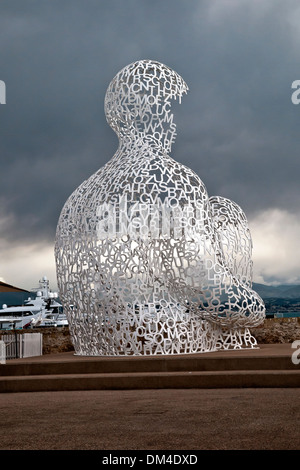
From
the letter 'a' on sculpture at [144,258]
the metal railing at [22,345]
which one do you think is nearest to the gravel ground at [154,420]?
the letter 'a' on sculpture at [144,258]

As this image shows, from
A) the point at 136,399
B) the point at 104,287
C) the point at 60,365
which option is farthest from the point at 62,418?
the point at 104,287

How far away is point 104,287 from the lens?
41.0ft

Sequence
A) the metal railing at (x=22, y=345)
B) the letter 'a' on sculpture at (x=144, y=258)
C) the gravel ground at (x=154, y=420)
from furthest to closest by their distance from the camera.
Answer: the metal railing at (x=22, y=345)
the letter 'a' on sculpture at (x=144, y=258)
the gravel ground at (x=154, y=420)

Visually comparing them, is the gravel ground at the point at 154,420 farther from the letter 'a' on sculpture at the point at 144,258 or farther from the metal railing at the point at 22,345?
the metal railing at the point at 22,345

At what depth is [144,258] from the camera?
Answer: 40.7 ft

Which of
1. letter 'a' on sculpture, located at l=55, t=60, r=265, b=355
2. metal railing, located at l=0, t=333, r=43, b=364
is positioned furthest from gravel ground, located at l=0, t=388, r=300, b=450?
metal railing, located at l=0, t=333, r=43, b=364

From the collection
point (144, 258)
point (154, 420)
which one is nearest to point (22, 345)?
point (144, 258)

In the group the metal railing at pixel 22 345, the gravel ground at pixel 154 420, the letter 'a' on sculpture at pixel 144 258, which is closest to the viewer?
the gravel ground at pixel 154 420

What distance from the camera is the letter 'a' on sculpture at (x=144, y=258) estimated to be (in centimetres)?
1242

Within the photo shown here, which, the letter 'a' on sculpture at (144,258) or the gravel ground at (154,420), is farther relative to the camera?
the letter 'a' on sculpture at (144,258)

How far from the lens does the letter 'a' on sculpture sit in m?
12.4

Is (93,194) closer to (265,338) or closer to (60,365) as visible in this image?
(60,365)

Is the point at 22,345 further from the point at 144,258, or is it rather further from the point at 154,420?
the point at 154,420

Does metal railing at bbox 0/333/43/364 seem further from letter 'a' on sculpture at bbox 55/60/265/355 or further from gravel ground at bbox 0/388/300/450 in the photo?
gravel ground at bbox 0/388/300/450
